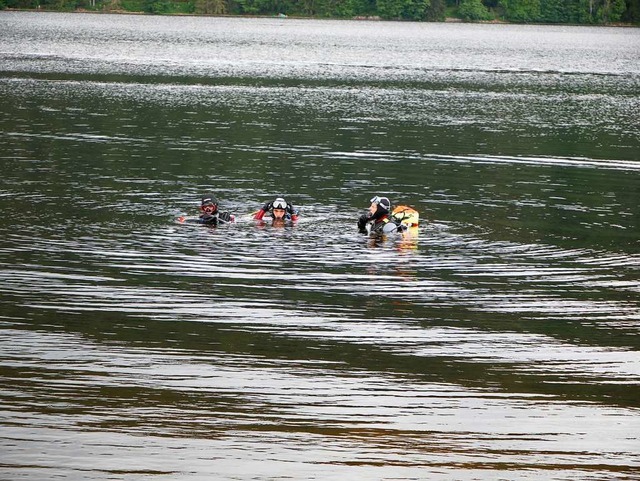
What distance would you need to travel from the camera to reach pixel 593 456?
12.2 m

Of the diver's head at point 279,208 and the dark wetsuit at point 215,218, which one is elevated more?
the diver's head at point 279,208

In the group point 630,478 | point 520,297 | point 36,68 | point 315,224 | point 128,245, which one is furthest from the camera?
point 36,68

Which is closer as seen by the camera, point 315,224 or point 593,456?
point 593,456

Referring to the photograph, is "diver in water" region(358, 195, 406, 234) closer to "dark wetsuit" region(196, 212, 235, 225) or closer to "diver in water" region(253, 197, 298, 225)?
"diver in water" region(253, 197, 298, 225)

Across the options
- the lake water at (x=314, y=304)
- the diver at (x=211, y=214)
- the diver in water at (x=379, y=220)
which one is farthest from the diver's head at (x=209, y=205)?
the diver in water at (x=379, y=220)

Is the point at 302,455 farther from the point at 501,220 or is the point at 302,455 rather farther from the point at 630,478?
the point at 501,220

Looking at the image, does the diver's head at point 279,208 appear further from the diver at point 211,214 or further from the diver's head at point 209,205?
the diver's head at point 209,205

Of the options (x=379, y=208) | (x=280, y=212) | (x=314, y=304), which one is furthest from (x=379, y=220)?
(x=314, y=304)

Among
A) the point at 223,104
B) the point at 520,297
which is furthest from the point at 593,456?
the point at 223,104

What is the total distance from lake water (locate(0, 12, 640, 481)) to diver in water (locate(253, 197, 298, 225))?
43cm

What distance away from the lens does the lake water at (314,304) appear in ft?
39.9

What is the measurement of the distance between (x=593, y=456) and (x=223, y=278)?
31.9 feet

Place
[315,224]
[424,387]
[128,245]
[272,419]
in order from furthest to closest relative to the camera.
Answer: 1. [315,224]
2. [128,245]
3. [424,387]
4. [272,419]

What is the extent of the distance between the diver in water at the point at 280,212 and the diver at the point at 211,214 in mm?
822
